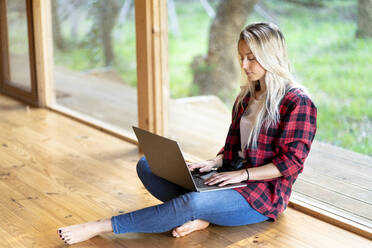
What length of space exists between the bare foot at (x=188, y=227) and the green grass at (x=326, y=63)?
82 centimetres

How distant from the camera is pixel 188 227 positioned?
229 cm

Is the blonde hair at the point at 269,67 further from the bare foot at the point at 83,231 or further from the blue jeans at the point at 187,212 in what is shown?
the bare foot at the point at 83,231

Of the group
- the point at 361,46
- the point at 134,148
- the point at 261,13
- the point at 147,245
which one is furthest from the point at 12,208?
the point at 261,13

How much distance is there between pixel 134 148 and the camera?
137 inches

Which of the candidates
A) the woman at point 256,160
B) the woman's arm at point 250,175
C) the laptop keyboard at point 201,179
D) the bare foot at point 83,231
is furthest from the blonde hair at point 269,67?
the bare foot at point 83,231

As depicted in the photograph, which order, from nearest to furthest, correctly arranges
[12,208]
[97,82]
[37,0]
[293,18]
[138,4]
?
1. [12,208]
2. [138,4]
3. [293,18]
4. [37,0]
5. [97,82]

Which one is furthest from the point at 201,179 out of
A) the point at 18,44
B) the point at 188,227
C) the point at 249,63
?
the point at 18,44

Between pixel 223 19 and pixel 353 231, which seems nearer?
pixel 353 231

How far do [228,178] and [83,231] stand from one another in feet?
2.07

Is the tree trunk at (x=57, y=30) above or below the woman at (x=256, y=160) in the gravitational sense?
above

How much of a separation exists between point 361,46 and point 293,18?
123 cm

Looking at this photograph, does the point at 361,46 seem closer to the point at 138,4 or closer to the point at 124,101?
the point at 138,4

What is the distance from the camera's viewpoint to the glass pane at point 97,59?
4246 mm

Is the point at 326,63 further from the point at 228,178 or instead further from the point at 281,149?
the point at 228,178
